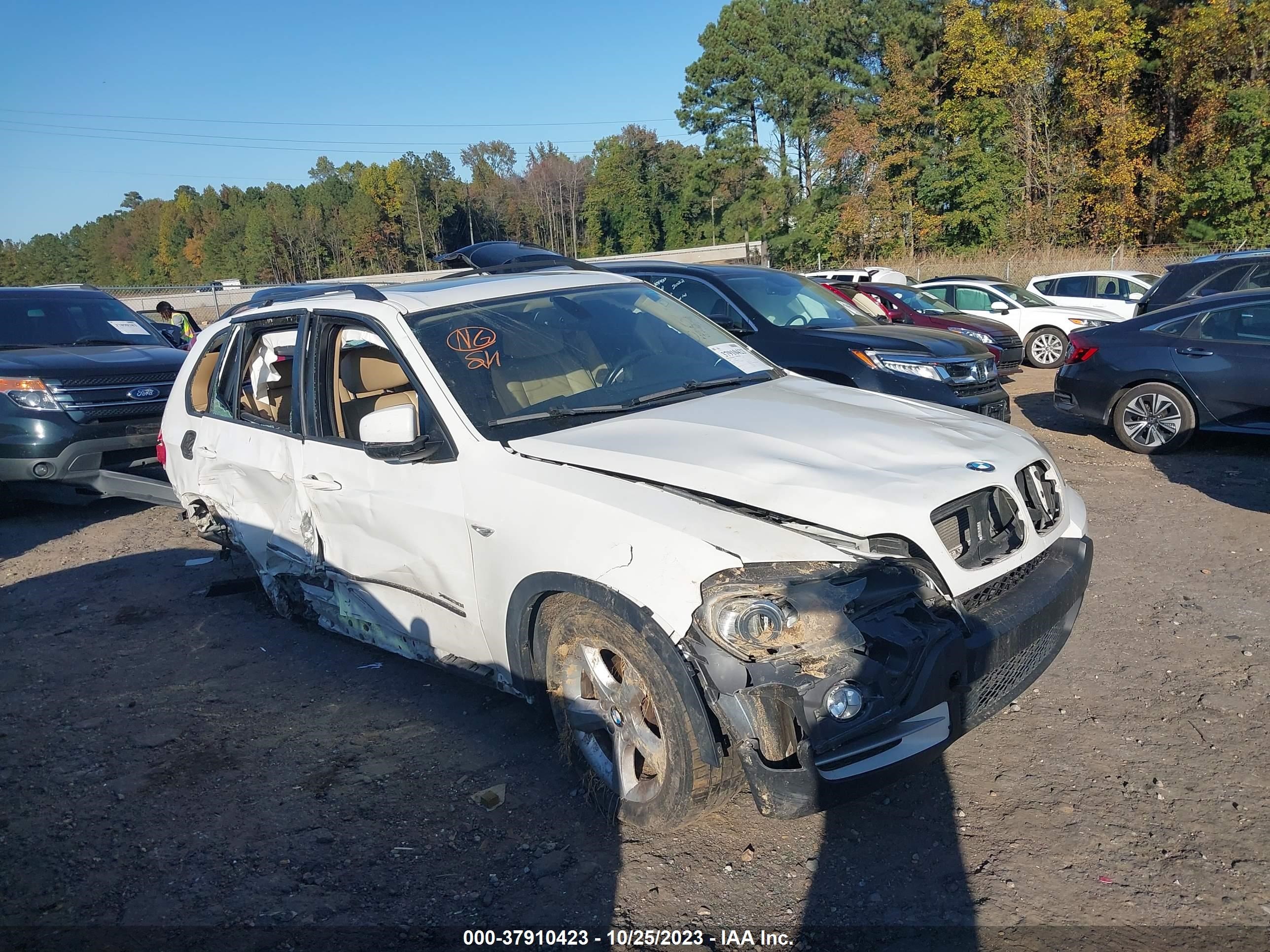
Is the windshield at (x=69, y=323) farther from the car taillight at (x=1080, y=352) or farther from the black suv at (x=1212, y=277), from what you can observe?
the black suv at (x=1212, y=277)

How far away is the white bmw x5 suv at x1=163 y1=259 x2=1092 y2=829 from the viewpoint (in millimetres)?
2666

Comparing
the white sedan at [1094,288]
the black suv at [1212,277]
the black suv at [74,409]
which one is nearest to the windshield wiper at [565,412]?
the black suv at [74,409]

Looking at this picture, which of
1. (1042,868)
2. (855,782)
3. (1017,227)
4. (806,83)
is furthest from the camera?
(806,83)

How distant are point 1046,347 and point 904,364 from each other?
34.9 feet

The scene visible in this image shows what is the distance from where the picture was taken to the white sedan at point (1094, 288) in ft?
57.7

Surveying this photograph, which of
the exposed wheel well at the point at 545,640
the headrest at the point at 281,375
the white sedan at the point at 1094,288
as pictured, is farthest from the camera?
the white sedan at the point at 1094,288

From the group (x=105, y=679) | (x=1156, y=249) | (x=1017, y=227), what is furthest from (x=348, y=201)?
(x=105, y=679)

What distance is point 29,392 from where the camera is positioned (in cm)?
761

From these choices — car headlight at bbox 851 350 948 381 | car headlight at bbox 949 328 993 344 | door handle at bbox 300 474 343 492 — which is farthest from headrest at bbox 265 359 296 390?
car headlight at bbox 949 328 993 344

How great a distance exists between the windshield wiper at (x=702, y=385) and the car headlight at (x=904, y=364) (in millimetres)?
3157

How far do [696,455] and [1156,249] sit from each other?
115 ft

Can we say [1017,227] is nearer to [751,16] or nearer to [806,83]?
[806,83]

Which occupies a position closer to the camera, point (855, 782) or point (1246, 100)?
point (855, 782)

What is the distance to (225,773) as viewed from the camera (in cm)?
377
